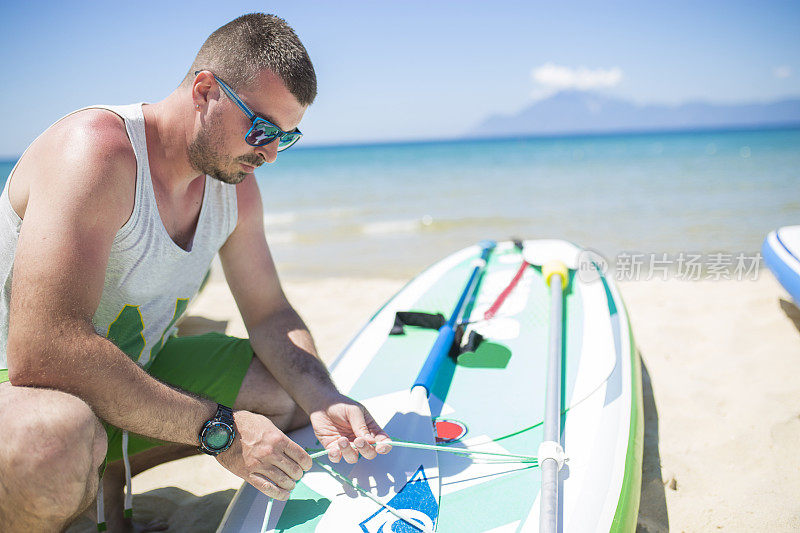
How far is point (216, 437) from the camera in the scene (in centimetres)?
153

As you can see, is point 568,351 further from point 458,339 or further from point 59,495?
point 59,495

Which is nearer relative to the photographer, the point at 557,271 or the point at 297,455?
the point at 297,455

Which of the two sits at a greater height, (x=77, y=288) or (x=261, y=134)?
(x=261, y=134)

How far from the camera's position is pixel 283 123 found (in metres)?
1.84

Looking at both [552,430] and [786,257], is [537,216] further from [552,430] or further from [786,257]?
[552,430]

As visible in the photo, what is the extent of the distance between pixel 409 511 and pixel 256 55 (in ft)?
4.95

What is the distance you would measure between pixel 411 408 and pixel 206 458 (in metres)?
1.31

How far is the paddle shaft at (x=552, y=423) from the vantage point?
1.50 m

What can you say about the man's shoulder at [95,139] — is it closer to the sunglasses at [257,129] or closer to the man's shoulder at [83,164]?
the man's shoulder at [83,164]

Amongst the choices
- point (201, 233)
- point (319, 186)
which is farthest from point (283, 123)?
point (319, 186)

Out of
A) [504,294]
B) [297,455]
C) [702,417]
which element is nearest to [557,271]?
[504,294]

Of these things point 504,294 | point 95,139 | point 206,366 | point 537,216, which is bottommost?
point 537,216

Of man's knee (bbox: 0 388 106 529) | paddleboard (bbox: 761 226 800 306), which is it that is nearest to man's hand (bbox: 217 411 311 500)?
man's knee (bbox: 0 388 106 529)

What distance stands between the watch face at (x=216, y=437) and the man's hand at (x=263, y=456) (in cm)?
A: 3
